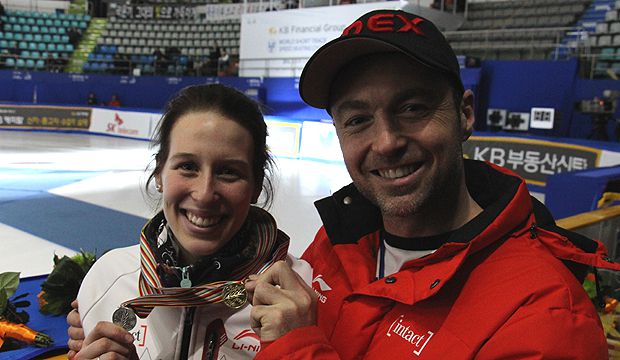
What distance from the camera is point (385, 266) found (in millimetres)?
1350

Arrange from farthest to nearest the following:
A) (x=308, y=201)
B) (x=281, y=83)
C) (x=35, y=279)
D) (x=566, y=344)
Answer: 1. (x=281, y=83)
2. (x=308, y=201)
3. (x=35, y=279)
4. (x=566, y=344)

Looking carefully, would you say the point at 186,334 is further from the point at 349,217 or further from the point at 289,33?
the point at 289,33

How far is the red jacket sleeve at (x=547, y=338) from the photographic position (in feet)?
3.03

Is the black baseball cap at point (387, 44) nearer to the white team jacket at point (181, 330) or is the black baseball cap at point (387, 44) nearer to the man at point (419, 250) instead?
the man at point (419, 250)

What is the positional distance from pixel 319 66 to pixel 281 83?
45.9 feet

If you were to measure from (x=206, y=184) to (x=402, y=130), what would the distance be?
1.50ft

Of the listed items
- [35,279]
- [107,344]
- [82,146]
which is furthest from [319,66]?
[82,146]

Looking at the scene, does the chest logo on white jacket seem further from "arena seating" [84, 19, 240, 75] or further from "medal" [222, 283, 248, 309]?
"arena seating" [84, 19, 240, 75]

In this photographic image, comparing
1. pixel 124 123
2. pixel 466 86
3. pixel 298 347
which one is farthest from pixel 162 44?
pixel 298 347

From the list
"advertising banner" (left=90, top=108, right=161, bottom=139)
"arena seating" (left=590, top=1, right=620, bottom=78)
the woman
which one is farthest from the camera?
"advertising banner" (left=90, top=108, right=161, bottom=139)

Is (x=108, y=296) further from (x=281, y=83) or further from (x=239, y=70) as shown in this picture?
(x=239, y=70)

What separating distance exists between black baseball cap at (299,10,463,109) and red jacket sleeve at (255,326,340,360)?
57 centimetres

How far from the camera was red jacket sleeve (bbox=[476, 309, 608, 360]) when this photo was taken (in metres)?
0.92

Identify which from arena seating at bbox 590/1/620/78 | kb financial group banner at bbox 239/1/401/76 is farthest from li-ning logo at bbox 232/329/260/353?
kb financial group banner at bbox 239/1/401/76
